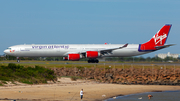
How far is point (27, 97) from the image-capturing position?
19391 millimetres

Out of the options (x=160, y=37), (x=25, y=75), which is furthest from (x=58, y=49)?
(x=25, y=75)

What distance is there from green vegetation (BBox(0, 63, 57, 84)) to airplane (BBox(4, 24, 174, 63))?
752 inches

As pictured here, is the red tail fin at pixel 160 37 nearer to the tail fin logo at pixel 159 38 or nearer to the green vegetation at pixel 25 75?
the tail fin logo at pixel 159 38

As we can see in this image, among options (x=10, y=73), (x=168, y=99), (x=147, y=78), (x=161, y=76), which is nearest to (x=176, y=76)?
(x=161, y=76)

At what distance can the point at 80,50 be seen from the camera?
5191cm

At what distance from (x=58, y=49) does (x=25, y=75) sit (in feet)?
76.5

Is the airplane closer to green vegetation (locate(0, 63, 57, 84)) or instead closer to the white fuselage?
the white fuselage

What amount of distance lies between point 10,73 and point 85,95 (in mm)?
10213

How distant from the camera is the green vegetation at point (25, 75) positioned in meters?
26.3

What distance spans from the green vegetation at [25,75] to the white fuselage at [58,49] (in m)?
19.5

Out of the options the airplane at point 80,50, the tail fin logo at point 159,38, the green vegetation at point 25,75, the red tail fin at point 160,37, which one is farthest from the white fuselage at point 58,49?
the green vegetation at point 25,75

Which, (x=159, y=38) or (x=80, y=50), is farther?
(x=159, y=38)

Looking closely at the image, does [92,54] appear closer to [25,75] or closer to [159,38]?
[159,38]

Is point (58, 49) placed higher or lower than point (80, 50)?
higher
